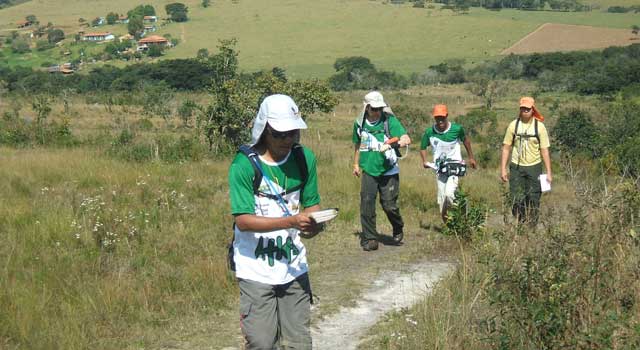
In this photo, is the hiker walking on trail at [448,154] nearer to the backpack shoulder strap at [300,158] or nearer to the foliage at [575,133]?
the backpack shoulder strap at [300,158]

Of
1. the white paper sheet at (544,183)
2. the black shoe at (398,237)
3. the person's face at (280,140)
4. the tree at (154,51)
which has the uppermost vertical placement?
the person's face at (280,140)

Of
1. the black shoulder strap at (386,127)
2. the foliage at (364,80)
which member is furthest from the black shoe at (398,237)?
the foliage at (364,80)

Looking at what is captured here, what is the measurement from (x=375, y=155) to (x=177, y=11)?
5268 inches

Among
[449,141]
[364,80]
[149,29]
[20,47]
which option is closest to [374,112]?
[449,141]

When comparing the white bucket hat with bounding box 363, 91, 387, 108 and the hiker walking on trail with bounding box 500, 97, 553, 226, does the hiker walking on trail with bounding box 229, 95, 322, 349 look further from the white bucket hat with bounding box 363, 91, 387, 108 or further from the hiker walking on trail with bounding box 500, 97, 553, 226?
the hiker walking on trail with bounding box 500, 97, 553, 226

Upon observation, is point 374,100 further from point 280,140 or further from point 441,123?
point 280,140

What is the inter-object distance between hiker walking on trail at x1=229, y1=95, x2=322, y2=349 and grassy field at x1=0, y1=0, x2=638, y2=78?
265 ft

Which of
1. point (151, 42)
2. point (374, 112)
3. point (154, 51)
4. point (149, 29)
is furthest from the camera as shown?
point (149, 29)

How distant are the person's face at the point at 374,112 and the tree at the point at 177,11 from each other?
131m

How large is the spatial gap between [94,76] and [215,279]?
76112 millimetres

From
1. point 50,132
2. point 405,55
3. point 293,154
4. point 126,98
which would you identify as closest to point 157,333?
point 293,154

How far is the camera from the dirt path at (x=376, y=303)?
5.71m

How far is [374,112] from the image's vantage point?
806 centimetres

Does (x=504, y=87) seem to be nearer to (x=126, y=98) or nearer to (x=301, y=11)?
(x=126, y=98)
